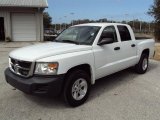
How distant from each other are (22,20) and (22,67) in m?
18.1

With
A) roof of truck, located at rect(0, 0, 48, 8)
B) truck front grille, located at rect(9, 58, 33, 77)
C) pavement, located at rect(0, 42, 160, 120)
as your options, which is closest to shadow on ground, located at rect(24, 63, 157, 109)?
pavement, located at rect(0, 42, 160, 120)

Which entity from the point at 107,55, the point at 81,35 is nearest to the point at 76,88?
the point at 107,55

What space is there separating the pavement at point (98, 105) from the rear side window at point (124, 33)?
1.37m

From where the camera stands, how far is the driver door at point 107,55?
555cm

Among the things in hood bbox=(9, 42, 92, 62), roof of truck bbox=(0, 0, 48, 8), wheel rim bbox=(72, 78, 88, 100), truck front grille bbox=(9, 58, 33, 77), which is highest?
roof of truck bbox=(0, 0, 48, 8)

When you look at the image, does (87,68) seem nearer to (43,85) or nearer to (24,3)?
(43,85)

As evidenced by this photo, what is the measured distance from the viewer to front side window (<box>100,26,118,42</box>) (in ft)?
19.7

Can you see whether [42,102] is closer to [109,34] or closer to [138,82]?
[109,34]

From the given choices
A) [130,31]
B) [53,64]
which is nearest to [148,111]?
[53,64]

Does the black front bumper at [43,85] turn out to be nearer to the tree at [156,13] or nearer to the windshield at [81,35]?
the windshield at [81,35]

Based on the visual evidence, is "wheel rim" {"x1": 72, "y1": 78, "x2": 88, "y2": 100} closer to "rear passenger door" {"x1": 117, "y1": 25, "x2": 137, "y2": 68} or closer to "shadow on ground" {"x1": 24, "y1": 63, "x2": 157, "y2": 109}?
"shadow on ground" {"x1": 24, "y1": 63, "x2": 157, "y2": 109}

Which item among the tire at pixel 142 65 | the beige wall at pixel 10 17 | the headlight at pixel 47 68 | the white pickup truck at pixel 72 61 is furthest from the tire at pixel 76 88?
the beige wall at pixel 10 17

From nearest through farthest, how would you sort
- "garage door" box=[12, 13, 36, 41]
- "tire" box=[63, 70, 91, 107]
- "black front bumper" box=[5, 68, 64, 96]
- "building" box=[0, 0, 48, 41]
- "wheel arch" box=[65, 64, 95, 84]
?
"black front bumper" box=[5, 68, 64, 96]
"tire" box=[63, 70, 91, 107]
"wheel arch" box=[65, 64, 95, 84]
"building" box=[0, 0, 48, 41]
"garage door" box=[12, 13, 36, 41]

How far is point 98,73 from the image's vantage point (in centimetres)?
562
